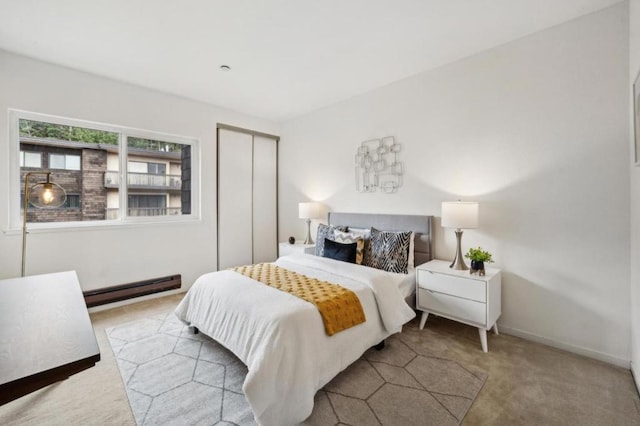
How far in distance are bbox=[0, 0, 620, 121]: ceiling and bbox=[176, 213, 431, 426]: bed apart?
1.92 m

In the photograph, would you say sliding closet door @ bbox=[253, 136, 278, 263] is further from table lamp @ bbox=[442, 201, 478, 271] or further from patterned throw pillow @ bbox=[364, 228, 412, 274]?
table lamp @ bbox=[442, 201, 478, 271]

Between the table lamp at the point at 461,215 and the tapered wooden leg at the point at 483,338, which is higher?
the table lamp at the point at 461,215

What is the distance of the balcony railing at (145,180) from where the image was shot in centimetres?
341

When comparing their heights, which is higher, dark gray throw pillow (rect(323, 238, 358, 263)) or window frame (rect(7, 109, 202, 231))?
window frame (rect(7, 109, 202, 231))

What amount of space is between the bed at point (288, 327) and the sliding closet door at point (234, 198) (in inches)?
66.1

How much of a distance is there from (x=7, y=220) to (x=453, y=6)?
4.40m

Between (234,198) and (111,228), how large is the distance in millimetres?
1621

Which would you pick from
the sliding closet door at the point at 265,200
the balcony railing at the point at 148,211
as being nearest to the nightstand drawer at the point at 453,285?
the sliding closet door at the point at 265,200

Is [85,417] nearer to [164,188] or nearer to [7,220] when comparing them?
[7,220]

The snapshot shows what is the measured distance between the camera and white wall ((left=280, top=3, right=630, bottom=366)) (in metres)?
2.12

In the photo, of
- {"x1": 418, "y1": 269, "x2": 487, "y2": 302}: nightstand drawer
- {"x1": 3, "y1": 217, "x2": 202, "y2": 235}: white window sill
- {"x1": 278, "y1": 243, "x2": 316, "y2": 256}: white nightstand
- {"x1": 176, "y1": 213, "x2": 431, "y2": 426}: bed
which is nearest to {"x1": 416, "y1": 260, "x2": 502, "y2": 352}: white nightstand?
Result: {"x1": 418, "y1": 269, "x2": 487, "y2": 302}: nightstand drawer

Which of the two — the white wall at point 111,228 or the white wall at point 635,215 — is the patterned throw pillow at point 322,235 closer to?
the white wall at point 111,228

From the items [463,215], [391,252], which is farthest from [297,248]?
[463,215]

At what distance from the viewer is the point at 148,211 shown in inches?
145
